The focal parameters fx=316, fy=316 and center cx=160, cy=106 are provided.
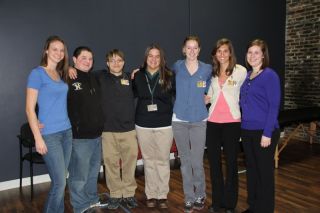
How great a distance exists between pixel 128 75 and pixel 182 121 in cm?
73

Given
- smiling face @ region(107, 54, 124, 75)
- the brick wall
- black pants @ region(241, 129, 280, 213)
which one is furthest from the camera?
the brick wall

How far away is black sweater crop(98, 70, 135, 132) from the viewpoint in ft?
9.98

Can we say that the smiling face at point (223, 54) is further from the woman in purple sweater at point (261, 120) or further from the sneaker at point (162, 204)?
the sneaker at point (162, 204)

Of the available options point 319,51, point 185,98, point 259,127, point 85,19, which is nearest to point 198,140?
point 185,98

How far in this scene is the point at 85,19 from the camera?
4414mm

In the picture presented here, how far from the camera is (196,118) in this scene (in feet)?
9.80

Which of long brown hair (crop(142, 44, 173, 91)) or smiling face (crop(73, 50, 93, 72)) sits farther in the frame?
long brown hair (crop(142, 44, 173, 91))

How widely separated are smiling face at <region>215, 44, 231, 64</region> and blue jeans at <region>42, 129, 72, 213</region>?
151 centimetres

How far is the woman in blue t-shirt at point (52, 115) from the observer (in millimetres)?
2387

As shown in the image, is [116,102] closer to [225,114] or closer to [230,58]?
[225,114]

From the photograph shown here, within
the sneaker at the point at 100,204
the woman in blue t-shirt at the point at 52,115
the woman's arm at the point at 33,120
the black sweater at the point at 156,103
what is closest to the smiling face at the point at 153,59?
the black sweater at the point at 156,103

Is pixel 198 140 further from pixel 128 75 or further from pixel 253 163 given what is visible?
pixel 128 75

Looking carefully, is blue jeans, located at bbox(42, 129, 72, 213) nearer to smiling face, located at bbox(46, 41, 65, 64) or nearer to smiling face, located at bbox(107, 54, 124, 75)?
smiling face, located at bbox(46, 41, 65, 64)

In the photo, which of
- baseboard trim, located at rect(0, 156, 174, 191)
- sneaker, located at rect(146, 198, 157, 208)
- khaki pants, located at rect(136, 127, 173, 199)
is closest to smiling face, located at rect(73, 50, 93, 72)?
khaki pants, located at rect(136, 127, 173, 199)
